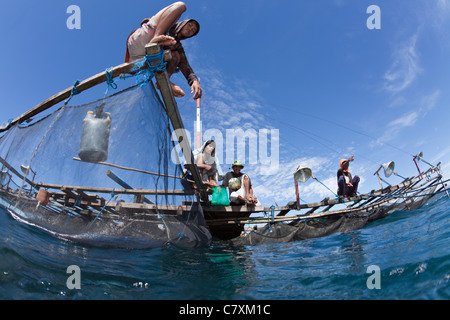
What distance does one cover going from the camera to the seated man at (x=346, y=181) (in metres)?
8.10

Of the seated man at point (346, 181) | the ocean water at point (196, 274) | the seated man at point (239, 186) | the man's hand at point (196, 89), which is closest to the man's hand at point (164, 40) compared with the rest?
the man's hand at point (196, 89)

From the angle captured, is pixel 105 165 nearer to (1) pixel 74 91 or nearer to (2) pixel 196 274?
(1) pixel 74 91

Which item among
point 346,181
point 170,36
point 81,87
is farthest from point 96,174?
point 346,181

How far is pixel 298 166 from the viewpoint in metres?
7.71

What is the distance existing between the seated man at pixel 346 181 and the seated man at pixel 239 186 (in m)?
3.63

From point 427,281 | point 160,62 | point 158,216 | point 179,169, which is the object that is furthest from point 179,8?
point 427,281

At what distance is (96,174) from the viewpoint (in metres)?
3.27

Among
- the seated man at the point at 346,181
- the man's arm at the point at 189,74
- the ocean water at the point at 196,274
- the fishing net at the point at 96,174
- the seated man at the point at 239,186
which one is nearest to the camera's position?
the ocean water at the point at 196,274

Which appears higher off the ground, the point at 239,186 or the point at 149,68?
the point at 149,68

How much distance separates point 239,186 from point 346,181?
452cm

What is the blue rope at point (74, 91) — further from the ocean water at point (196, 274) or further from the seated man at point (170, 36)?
the ocean water at point (196, 274)

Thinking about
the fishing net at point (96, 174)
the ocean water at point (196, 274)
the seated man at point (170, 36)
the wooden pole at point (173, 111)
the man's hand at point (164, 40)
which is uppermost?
the seated man at point (170, 36)

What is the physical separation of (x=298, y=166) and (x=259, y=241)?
9.47 ft

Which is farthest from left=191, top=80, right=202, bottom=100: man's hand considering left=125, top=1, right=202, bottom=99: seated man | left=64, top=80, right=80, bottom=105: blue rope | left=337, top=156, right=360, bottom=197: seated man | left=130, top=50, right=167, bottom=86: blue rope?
left=337, top=156, right=360, bottom=197: seated man
